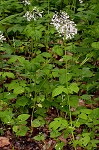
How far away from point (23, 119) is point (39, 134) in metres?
0.25

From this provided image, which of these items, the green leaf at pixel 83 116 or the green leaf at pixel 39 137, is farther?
the green leaf at pixel 39 137

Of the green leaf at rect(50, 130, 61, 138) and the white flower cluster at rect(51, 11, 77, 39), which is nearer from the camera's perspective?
the white flower cluster at rect(51, 11, 77, 39)

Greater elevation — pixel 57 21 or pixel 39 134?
pixel 57 21

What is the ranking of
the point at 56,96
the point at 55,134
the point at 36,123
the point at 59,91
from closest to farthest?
the point at 59,91 < the point at 55,134 < the point at 36,123 < the point at 56,96

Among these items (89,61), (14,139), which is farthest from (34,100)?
(89,61)

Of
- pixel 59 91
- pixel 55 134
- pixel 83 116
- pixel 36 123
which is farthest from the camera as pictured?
pixel 36 123

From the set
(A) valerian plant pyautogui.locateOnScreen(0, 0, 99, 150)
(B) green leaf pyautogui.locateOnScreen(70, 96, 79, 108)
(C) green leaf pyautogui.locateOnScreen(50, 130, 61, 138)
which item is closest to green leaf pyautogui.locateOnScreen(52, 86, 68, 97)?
(A) valerian plant pyautogui.locateOnScreen(0, 0, 99, 150)

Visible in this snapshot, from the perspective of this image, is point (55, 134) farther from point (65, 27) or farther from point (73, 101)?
point (65, 27)

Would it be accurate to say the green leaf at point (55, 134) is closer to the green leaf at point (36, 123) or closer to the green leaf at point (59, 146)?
the green leaf at point (59, 146)

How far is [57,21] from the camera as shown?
319cm

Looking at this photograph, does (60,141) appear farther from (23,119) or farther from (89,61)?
(89,61)

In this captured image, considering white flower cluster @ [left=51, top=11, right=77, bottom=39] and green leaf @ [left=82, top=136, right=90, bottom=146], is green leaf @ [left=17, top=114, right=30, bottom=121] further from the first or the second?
white flower cluster @ [left=51, top=11, right=77, bottom=39]

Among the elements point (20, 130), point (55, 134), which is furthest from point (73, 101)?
point (20, 130)

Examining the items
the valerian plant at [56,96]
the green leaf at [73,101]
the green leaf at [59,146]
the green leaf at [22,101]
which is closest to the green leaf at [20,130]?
the valerian plant at [56,96]
